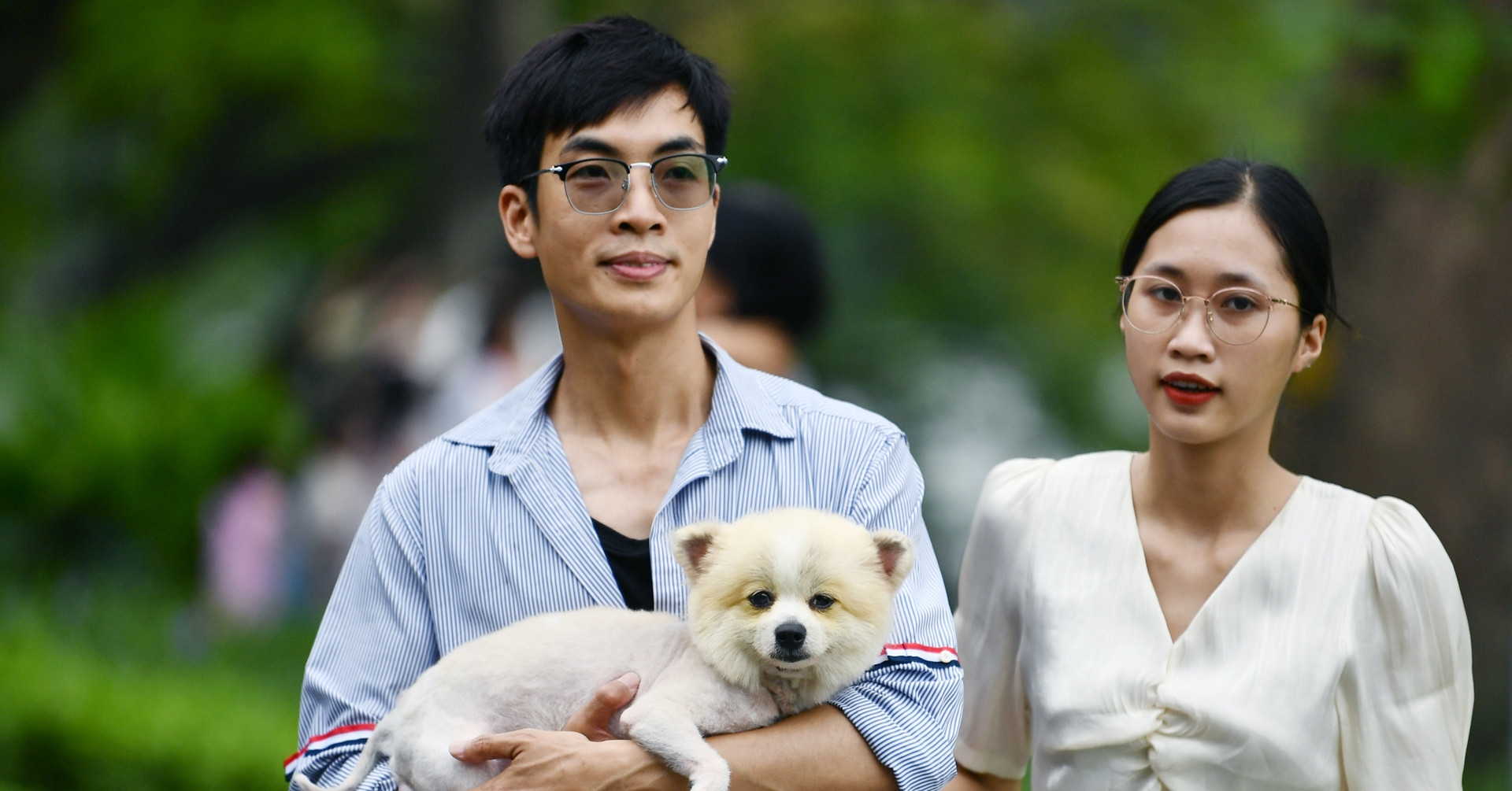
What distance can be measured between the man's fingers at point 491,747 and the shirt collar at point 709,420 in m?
0.59

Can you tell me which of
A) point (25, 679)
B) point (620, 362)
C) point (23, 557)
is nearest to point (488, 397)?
point (25, 679)

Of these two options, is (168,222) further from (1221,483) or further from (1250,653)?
→ (1250,653)

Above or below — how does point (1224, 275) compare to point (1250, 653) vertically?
above

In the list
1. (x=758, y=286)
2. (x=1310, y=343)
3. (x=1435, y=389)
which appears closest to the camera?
(x=1310, y=343)

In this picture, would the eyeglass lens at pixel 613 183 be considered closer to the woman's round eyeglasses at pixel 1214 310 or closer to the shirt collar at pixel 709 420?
the shirt collar at pixel 709 420

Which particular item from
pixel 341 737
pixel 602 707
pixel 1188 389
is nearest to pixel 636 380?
pixel 602 707

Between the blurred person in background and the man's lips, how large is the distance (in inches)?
67.9

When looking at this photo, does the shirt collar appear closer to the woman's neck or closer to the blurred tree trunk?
the woman's neck

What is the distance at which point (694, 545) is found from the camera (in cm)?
296

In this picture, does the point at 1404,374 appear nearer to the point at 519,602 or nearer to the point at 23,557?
the point at 519,602

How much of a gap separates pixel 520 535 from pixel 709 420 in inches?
18.7

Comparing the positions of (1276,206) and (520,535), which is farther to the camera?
(1276,206)

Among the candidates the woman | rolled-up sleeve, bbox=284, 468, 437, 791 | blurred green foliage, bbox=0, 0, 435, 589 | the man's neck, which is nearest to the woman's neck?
the woman

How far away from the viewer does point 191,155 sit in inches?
563
